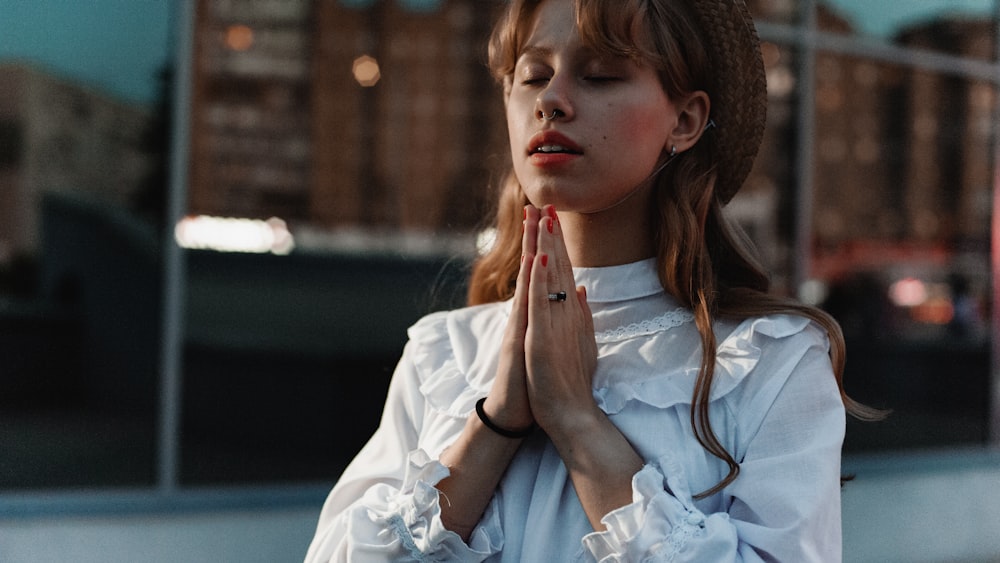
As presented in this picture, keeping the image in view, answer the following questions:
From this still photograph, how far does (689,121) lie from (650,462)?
0.51 m

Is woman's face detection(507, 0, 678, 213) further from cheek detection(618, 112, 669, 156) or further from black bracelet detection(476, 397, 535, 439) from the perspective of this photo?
black bracelet detection(476, 397, 535, 439)

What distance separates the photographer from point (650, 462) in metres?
1.41

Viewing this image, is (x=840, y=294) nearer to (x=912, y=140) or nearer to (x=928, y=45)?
(x=912, y=140)

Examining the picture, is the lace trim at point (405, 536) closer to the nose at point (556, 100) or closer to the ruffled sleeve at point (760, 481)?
the ruffled sleeve at point (760, 481)

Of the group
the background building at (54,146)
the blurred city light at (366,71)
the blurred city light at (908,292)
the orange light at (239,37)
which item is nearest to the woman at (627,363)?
the background building at (54,146)

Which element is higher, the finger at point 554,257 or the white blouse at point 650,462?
the finger at point 554,257

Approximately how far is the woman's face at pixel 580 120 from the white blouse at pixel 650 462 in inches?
6.8

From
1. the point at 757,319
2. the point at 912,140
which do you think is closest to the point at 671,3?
the point at 757,319

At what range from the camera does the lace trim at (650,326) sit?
5.11 ft

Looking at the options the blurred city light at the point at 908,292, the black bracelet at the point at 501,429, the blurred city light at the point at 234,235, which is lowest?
the blurred city light at the point at 908,292

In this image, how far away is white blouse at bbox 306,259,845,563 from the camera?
51.9 inches

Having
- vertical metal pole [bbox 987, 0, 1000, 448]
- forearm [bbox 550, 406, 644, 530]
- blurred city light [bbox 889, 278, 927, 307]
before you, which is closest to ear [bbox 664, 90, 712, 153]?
forearm [bbox 550, 406, 644, 530]

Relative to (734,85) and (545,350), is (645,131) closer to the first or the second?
(734,85)

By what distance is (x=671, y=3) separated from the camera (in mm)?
1507
